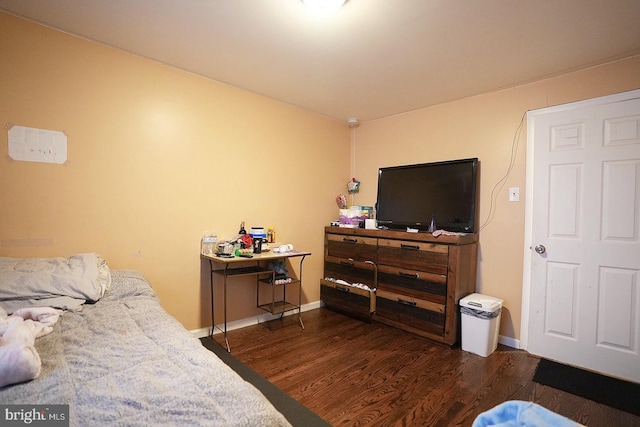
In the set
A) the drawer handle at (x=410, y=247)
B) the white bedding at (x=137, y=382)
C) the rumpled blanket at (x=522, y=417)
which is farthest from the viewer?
the drawer handle at (x=410, y=247)

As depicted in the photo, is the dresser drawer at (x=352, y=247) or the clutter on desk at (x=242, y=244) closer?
the clutter on desk at (x=242, y=244)

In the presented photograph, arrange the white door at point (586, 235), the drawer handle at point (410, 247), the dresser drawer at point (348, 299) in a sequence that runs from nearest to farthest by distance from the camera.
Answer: the white door at point (586, 235) → the drawer handle at point (410, 247) → the dresser drawer at point (348, 299)

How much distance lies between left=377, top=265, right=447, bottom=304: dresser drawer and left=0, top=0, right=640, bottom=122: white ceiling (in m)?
1.81

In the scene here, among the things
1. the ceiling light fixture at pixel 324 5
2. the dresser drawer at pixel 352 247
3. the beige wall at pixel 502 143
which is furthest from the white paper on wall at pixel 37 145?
the beige wall at pixel 502 143

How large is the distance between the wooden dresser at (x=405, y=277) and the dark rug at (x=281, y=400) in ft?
4.73

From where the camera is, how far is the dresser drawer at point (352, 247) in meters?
3.24

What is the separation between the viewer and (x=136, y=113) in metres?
2.39

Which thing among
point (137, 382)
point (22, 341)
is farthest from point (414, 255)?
point (22, 341)

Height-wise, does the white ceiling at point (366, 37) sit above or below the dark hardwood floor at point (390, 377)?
above

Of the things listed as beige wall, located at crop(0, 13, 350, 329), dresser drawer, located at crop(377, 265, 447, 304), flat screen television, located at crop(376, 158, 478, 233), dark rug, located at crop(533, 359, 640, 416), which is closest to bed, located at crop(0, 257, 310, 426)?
beige wall, located at crop(0, 13, 350, 329)

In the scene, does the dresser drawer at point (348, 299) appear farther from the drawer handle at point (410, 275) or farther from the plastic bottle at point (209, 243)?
the plastic bottle at point (209, 243)

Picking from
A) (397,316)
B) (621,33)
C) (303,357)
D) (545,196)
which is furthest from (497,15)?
(303,357)

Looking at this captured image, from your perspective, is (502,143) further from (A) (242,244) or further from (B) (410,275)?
(A) (242,244)

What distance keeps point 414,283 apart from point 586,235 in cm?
141
